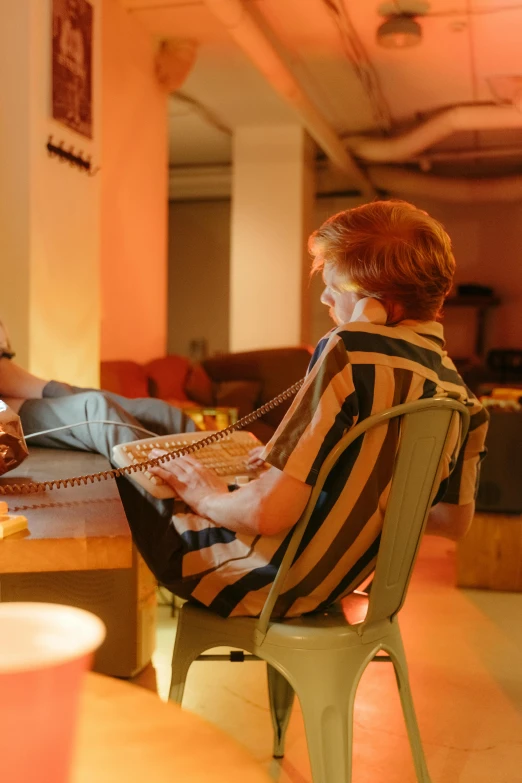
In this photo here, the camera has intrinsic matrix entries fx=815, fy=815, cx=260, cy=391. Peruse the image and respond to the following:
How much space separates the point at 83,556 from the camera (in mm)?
924

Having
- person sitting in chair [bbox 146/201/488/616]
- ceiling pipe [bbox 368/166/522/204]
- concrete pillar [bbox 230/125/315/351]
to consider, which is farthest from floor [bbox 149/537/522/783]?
ceiling pipe [bbox 368/166/522/204]

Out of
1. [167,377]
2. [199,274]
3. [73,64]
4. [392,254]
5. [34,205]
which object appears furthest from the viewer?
[199,274]

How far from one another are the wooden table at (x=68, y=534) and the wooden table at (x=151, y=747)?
1.47 feet

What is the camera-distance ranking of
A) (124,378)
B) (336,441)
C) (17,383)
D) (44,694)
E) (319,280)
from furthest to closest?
(319,280) < (124,378) < (17,383) < (336,441) < (44,694)

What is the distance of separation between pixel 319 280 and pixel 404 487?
797cm

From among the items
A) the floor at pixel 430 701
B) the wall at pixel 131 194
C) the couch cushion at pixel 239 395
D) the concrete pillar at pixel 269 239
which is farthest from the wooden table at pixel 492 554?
the concrete pillar at pixel 269 239

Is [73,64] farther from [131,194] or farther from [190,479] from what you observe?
[190,479]

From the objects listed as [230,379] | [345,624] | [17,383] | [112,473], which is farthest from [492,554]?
[230,379]

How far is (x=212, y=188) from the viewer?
32.6 feet

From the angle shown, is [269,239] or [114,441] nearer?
[114,441]

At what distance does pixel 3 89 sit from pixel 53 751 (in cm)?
331

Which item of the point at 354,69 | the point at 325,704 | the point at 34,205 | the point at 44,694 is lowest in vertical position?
the point at 325,704

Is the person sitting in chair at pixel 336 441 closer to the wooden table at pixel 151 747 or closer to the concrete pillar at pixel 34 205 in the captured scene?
the wooden table at pixel 151 747

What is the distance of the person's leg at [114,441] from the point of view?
149cm
